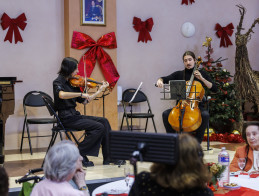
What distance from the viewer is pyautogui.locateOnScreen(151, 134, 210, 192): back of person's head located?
5.22 ft

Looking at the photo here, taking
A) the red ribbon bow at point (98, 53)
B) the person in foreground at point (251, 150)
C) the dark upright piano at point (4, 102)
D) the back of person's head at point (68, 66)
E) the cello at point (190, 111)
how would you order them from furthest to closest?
the red ribbon bow at point (98, 53)
the cello at point (190, 111)
the back of person's head at point (68, 66)
the dark upright piano at point (4, 102)
the person in foreground at point (251, 150)

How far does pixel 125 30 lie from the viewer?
6988 millimetres

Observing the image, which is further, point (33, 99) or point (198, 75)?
point (33, 99)

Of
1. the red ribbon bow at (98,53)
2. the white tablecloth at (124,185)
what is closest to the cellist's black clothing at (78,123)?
the red ribbon bow at (98,53)

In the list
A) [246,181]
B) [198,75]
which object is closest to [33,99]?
[198,75]

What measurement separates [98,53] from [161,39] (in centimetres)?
141

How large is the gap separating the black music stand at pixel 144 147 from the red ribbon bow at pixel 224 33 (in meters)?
6.48

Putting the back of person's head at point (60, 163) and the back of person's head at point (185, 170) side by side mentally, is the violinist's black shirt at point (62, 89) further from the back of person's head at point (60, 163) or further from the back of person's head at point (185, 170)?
the back of person's head at point (185, 170)

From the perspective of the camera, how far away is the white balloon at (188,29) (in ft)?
24.2

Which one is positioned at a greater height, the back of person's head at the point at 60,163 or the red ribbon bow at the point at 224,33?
the red ribbon bow at the point at 224,33

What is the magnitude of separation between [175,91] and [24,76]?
2.59 metres

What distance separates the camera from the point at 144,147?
A: 1.54m

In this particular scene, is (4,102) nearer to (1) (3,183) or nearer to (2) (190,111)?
(2) (190,111)

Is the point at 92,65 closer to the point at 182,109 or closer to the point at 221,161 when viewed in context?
the point at 182,109
